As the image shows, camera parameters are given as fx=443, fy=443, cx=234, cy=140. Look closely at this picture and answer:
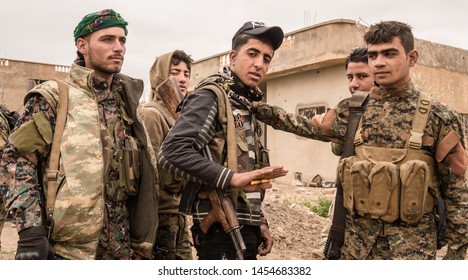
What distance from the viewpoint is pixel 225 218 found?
7.73 ft

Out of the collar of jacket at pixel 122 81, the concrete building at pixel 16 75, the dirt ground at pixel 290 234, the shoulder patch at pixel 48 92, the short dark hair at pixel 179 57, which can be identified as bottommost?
the dirt ground at pixel 290 234

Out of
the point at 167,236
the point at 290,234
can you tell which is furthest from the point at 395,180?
the point at 290,234

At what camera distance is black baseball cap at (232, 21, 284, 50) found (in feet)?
8.47

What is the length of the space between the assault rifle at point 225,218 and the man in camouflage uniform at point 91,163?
17.1 inches

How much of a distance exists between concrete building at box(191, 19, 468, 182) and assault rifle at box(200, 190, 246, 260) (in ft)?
35.2

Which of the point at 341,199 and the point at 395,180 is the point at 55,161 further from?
the point at 395,180

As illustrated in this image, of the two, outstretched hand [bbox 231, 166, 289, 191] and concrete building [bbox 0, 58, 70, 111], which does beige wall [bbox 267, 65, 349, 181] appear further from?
concrete building [bbox 0, 58, 70, 111]

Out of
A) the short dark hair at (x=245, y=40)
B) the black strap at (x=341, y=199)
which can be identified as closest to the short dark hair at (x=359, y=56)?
the black strap at (x=341, y=199)

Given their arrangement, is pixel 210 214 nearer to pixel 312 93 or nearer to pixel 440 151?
pixel 440 151

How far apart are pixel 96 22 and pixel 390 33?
1.70 metres

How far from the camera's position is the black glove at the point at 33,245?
2.09 metres

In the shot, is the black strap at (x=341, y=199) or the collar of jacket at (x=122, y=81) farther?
the black strap at (x=341, y=199)

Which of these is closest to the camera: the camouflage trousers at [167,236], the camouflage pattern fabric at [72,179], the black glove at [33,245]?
the black glove at [33,245]

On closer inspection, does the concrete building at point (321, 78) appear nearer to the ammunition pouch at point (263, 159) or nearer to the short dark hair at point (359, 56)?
the short dark hair at point (359, 56)
